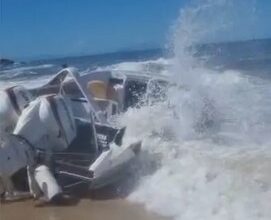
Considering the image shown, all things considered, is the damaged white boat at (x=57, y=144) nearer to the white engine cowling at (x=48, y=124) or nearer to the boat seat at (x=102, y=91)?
the white engine cowling at (x=48, y=124)

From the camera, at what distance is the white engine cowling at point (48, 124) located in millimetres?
7973

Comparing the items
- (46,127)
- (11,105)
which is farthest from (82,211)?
(11,105)

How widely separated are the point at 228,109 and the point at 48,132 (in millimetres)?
5726

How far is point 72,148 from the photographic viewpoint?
27.7ft

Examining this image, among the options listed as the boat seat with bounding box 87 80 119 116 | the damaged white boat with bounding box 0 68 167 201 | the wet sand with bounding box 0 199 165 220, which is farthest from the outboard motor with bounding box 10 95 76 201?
the boat seat with bounding box 87 80 119 116

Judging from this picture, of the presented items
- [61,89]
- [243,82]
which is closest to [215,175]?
[61,89]

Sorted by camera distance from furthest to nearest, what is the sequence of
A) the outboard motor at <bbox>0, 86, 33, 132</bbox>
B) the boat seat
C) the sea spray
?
1. the boat seat
2. the outboard motor at <bbox>0, 86, 33, 132</bbox>
3. the sea spray

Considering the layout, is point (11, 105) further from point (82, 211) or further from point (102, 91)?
point (102, 91)

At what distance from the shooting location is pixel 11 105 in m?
8.62

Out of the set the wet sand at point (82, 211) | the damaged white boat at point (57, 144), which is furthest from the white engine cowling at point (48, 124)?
the wet sand at point (82, 211)

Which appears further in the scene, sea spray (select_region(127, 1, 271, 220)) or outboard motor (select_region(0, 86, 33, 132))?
outboard motor (select_region(0, 86, 33, 132))

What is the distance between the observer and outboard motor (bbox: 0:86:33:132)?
840cm

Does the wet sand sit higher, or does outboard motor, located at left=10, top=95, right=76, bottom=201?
outboard motor, located at left=10, top=95, right=76, bottom=201

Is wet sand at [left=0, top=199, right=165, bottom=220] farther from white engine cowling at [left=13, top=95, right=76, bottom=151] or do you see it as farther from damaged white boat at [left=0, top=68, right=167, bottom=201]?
white engine cowling at [left=13, top=95, right=76, bottom=151]
